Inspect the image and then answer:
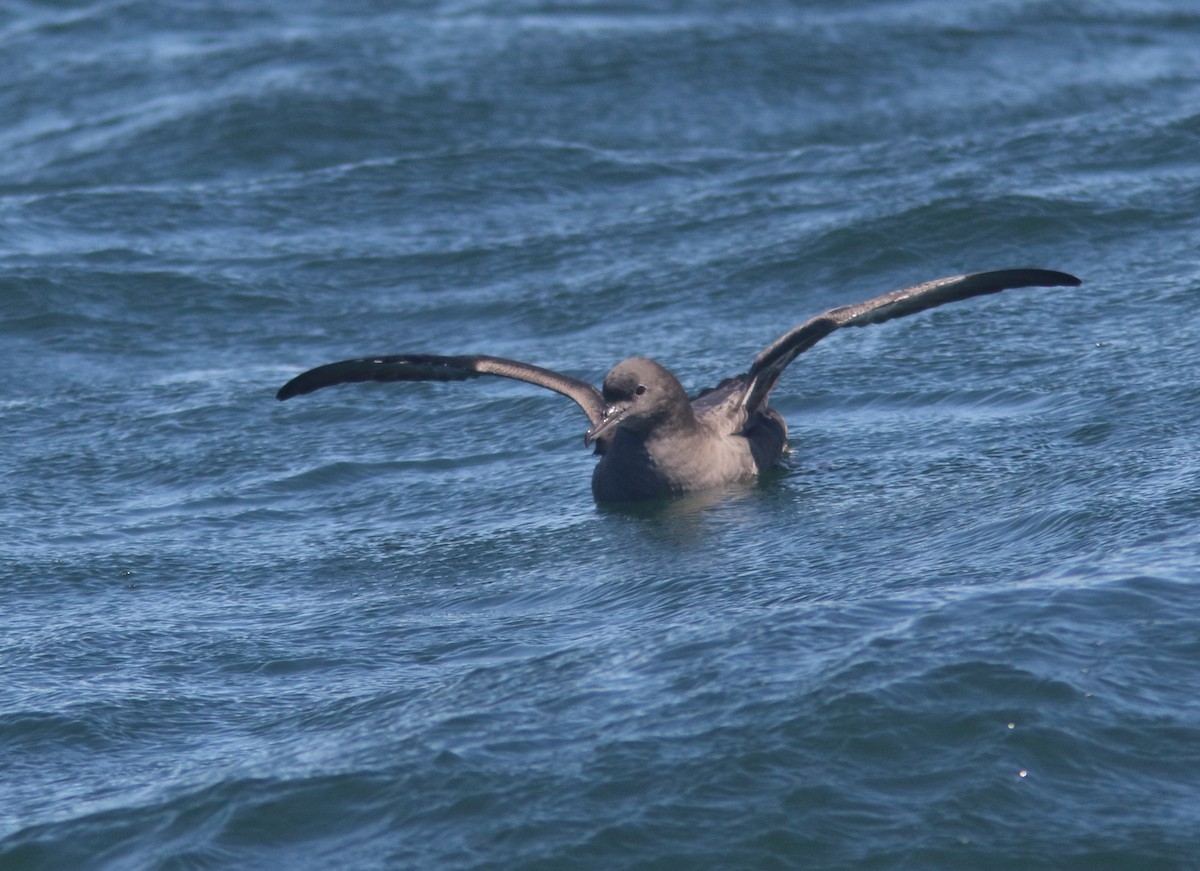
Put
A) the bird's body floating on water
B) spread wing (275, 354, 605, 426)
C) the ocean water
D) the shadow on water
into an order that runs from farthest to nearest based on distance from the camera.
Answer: spread wing (275, 354, 605, 426), the bird's body floating on water, the shadow on water, the ocean water

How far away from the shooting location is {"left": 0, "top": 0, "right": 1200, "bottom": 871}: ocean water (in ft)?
18.7

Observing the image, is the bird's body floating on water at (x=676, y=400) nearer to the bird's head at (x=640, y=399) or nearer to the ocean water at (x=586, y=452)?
the bird's head at (x=640, y=399)

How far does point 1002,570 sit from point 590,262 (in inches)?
276

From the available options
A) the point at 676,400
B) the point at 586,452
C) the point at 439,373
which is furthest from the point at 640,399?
the point at 586,452

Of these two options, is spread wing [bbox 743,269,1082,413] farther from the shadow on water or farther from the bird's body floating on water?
the shadow on water

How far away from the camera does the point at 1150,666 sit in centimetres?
604

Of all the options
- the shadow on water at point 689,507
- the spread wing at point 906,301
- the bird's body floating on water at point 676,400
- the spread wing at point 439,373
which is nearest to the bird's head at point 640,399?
the bird's body floating on water at point 676,400

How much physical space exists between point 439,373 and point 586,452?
1134 millimetres

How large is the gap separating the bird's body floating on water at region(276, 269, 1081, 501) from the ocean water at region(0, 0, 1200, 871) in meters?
0.24

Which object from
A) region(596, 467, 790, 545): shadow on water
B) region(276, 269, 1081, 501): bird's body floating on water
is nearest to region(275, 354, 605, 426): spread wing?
region(276, 269, 1081, 501): bird's body floating on water

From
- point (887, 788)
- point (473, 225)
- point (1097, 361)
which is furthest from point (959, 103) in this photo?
point (887, 788)

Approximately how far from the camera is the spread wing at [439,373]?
9320 millimetres

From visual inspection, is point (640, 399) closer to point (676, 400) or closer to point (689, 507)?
point (676, 400)

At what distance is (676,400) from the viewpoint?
352 inches
